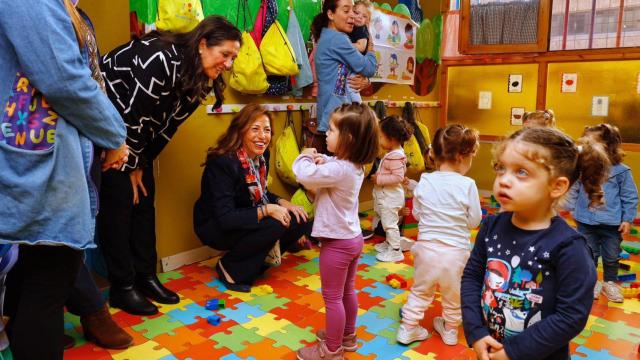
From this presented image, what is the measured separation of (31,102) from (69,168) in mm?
192

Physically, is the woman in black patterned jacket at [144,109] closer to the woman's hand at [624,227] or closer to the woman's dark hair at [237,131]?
the woman's dark hair at [237,131]

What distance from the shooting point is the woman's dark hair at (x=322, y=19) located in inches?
145

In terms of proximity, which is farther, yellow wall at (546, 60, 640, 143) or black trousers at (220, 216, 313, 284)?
yellow wall at (546, 60, 640, 143)

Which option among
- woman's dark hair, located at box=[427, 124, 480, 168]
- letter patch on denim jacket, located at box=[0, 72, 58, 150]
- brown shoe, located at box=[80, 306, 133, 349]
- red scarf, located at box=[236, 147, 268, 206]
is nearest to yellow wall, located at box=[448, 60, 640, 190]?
woman's dark hair, located at box=[427, 124, 480, 168]

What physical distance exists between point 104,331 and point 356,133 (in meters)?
1.39

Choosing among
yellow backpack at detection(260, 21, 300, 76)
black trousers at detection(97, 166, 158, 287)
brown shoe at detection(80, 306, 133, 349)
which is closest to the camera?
brown shoe at detection(80, 306, 133, 349)

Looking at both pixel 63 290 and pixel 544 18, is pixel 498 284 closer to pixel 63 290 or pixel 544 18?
pixel 63 290

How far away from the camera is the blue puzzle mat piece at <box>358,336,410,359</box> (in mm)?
2272

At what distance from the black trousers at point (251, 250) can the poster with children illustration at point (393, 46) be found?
2243 millimetres

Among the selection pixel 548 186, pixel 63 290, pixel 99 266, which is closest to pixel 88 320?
pixel 99 266

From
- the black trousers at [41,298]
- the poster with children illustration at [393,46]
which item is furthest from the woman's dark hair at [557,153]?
the poster with children illustration at [393,46]

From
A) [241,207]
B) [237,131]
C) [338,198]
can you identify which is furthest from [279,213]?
[338,198]

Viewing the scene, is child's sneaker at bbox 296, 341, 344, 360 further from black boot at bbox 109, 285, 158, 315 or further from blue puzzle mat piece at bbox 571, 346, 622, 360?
blue puzzle mat piece at bbox 571, 346, 622, 360

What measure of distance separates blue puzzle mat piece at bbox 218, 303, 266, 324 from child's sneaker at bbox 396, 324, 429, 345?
0.73 m
